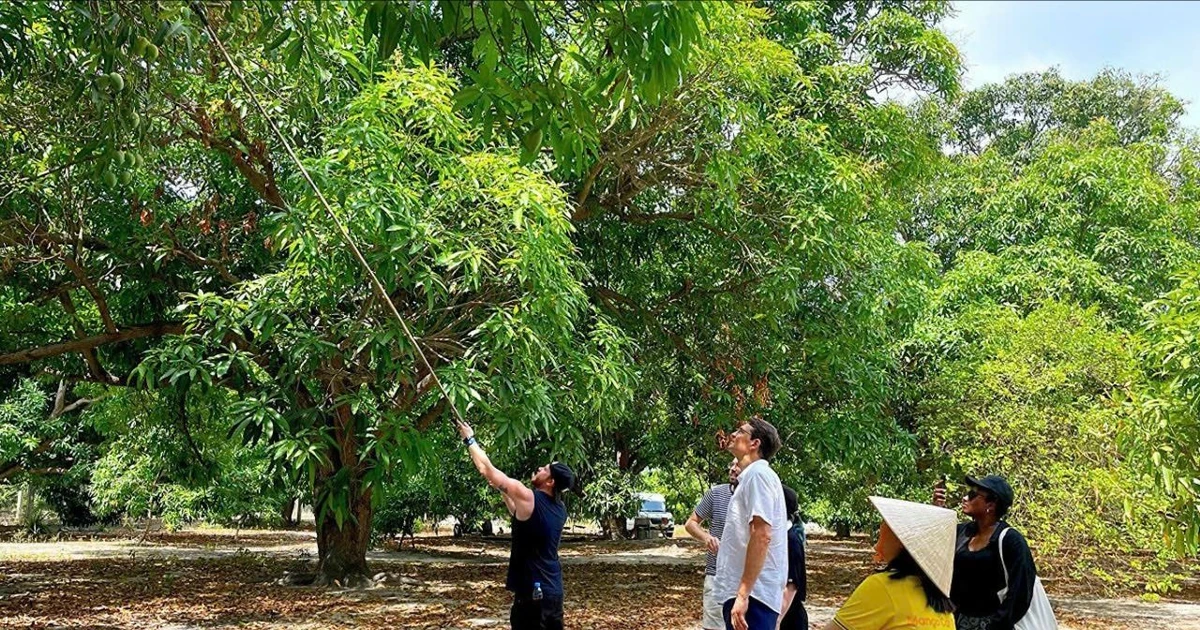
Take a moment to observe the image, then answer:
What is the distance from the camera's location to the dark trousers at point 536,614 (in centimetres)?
497

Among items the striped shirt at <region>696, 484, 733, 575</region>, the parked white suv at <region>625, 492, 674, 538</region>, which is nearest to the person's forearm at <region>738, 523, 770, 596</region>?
the striped shirt at <region>696, 484, 733, 575</region>

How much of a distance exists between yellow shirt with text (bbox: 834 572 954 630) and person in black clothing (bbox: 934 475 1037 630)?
843 millimetres

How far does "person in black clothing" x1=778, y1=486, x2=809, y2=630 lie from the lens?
5.91 meters

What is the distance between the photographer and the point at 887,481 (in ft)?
49.4

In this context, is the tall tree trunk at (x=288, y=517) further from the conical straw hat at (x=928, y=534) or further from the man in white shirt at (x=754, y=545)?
the conical straw hat at (x=928, y=534)

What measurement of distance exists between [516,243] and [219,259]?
4.54m

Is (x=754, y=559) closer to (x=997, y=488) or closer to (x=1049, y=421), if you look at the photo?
(x=997, y=488)

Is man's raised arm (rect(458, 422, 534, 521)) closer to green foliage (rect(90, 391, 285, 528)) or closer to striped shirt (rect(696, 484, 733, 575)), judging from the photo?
striped shirt (rect(696, 484, 733, 575))

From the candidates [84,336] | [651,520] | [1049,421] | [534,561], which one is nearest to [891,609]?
[534,561]

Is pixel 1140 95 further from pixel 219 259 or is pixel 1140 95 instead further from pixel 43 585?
pixel 43 585

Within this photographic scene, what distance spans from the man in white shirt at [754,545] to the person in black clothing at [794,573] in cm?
131

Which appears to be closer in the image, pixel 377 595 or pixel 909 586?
pixel 909 586

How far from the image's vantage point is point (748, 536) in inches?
175

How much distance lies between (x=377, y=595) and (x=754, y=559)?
852 centimetres
